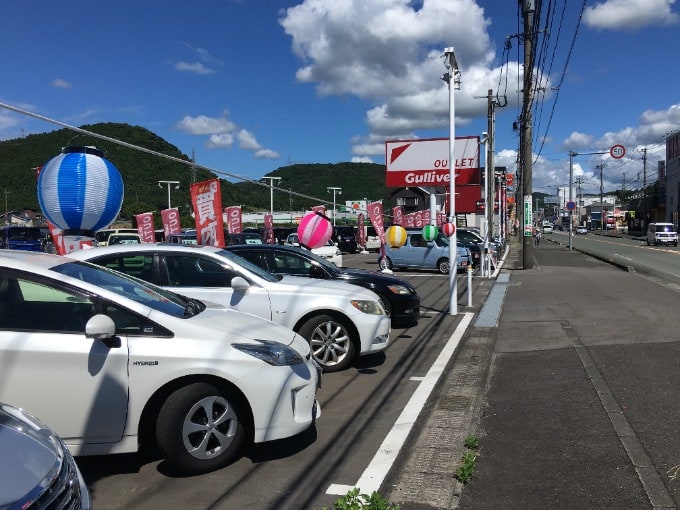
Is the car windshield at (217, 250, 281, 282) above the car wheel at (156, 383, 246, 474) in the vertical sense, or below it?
above

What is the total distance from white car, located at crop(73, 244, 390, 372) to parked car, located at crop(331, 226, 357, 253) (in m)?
29.6

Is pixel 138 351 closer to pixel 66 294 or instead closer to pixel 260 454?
pixel 66 294

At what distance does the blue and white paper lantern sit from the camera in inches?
262

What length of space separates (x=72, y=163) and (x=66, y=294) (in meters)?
3.40

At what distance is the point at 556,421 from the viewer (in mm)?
4949

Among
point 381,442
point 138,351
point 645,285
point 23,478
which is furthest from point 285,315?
point 645,285

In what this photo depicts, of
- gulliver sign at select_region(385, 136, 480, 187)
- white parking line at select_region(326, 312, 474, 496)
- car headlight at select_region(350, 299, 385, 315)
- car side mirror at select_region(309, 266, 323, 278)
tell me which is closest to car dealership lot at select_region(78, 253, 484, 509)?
white parking line at select_region(326, 312, 474, 496)

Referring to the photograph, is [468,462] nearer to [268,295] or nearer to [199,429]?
[199,429]

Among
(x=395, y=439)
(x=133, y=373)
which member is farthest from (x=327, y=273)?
(x=133, y=373)

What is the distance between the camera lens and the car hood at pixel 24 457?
6.93 ft

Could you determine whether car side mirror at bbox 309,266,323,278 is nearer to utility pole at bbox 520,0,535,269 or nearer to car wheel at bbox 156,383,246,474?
car wheel at bbox 156,383,246,474

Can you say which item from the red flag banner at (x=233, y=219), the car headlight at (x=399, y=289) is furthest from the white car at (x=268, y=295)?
the red flag banner at (x=233, y=219)

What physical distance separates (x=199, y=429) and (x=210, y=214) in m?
7.78

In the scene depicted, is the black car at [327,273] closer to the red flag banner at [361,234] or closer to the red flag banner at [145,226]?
the red flag banner at [145,226]
